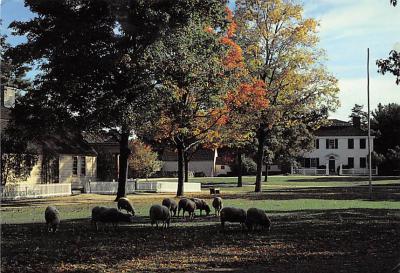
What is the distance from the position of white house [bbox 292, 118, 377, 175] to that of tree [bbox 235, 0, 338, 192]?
188ft

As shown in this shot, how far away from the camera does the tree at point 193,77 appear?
3144cm

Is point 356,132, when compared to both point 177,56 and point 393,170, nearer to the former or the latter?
point 393,170

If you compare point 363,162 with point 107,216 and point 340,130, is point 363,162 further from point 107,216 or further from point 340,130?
point 107,216

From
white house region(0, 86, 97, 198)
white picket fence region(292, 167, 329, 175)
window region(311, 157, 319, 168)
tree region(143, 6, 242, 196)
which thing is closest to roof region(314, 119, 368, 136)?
window region(311, 157, 319, 168)

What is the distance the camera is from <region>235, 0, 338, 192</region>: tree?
43938mm

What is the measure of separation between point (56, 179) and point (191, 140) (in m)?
12.3

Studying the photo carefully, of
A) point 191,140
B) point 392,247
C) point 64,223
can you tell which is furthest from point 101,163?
point 392,247

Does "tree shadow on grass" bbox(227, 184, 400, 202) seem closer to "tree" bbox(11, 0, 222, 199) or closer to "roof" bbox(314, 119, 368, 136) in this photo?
"tree" bbox(11, 0, 222, 199)

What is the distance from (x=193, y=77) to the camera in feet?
107

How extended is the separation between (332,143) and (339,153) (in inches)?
91.3

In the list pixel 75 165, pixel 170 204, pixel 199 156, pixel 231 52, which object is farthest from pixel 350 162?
pixel 170 204

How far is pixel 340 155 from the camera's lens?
103000mm

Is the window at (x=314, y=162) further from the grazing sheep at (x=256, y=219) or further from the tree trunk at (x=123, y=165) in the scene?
the grazing sheep at (x=256, y=219)

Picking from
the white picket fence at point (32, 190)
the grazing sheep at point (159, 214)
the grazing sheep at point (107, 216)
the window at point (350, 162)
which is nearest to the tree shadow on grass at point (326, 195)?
the white picket fence at point (32, 190)
